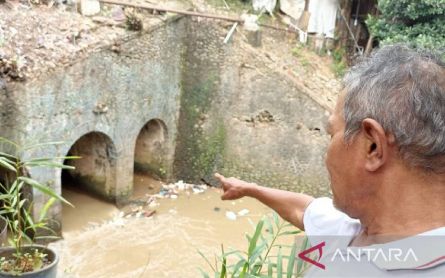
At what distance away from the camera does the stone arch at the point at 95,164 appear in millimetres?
7391

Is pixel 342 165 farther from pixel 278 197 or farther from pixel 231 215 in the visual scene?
pixel 231 215

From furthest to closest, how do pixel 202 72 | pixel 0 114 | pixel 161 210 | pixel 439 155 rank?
pixel 202 72 → pixel 161 210 → pixel 0 114 → pixel 439 155

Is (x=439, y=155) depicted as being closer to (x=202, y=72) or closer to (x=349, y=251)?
(x=349, y=251)

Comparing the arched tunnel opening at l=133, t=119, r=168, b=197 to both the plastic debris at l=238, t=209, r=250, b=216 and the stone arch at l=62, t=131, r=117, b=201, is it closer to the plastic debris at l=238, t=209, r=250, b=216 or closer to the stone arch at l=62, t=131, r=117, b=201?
the stone arch at l=62, t=131, r=117, b=201

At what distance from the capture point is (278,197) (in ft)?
5.82

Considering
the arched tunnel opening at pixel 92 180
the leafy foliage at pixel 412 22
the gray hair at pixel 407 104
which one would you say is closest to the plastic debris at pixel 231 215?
the arched tunnel opening at pixel 92 180

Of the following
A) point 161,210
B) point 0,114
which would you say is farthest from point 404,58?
point 161,210

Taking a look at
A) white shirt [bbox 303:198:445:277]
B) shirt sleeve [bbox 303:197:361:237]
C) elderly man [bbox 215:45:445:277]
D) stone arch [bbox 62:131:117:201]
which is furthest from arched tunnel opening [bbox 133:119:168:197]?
elderly man [bbox 215:45:445:277]

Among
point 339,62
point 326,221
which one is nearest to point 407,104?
point 326,221

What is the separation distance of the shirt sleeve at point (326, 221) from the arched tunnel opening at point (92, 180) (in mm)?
5981

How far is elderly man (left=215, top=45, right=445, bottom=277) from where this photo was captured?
3.14 feet

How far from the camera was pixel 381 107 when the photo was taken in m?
0.99

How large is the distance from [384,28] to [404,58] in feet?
24.3

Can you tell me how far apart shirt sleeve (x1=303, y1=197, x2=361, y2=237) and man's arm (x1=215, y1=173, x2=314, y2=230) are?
9cm
